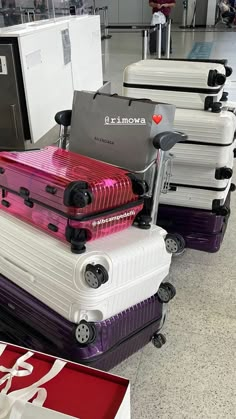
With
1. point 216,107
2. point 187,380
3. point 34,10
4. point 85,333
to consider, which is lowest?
point 187,380

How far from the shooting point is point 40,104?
3.59 meters

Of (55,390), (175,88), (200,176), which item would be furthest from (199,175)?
(55,390)

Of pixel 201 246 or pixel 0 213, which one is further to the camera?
pixel 201 246

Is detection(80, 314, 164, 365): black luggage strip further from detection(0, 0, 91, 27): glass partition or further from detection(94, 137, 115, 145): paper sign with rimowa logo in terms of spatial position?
detection(0, 0, 91, 27): glass partition

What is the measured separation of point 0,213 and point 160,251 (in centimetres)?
63

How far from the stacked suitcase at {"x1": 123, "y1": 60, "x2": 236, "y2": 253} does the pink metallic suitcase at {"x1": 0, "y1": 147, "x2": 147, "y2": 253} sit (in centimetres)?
64

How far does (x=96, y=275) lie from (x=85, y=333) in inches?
8.8

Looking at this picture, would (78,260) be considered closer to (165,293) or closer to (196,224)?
(165,293)

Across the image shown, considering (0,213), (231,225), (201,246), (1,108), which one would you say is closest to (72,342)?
(0,213)

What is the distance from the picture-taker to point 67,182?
1330 mm

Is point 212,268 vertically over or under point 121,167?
under

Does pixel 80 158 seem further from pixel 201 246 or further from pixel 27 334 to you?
pixel 201 246

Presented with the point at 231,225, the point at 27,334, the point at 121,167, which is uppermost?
the point at 121,167

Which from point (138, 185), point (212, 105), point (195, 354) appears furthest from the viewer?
point (212, 105)
